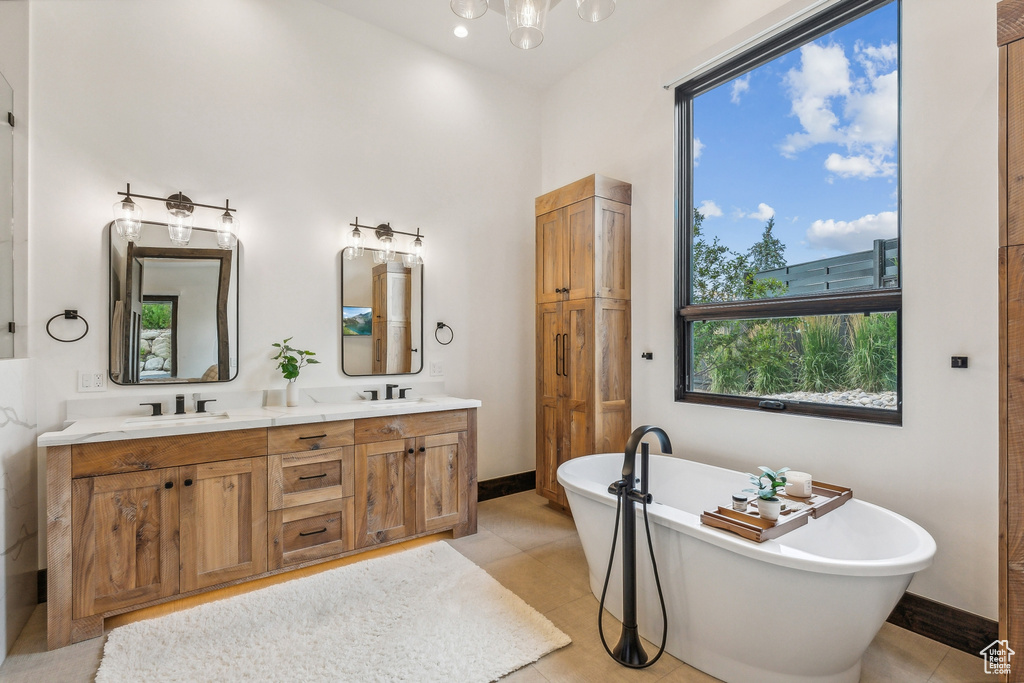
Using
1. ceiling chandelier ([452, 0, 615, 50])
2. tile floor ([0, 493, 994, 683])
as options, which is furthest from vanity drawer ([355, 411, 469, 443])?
ceiling chandelier ([452, 0, 615, 50])

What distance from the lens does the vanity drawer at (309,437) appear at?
2.50 metres

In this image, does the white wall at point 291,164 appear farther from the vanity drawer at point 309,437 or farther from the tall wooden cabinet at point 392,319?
the vanity drawer at point 309,437

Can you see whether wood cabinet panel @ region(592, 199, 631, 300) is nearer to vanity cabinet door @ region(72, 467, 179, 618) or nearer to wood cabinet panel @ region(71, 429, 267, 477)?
wood cabinet panel @ region(71, 429, 267, 477)

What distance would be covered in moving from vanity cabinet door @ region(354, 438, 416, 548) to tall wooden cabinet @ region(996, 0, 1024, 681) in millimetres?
2577

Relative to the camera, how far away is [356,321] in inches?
130

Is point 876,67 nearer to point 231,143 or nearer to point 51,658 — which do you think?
point 231,143

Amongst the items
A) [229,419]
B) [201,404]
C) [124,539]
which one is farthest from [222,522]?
[201,404]

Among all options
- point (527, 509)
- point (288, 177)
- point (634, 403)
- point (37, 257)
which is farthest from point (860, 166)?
point (37, 257)

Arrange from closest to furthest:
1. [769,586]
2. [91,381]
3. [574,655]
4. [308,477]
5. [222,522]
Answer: [769,586] → [574,655] → [222,522] → [91,381] → [308,477]

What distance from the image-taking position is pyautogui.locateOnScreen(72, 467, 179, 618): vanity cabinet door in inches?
80.7

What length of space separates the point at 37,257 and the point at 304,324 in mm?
1290

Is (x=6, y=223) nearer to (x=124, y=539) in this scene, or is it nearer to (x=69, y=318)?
(x=69, y=318)

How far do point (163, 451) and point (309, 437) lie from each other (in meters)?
0.64

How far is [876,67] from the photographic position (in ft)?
7.57
